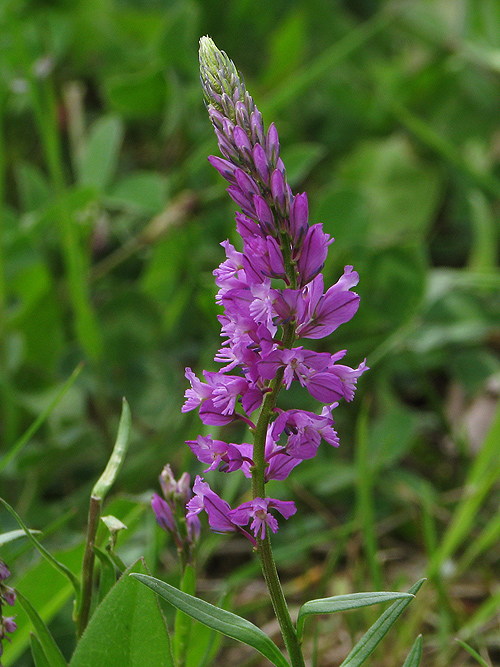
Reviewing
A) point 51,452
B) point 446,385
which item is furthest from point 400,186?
point 51,452

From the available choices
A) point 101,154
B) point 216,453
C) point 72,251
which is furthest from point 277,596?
point 101,154

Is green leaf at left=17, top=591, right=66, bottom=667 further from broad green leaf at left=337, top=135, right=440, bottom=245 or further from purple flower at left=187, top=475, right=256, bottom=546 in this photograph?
broad green leaf at left=337, top=135, right=440, bottom=245

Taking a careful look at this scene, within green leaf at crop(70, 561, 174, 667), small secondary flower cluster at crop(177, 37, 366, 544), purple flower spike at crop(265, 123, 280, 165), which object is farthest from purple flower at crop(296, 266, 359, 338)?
green leaf at crop(70, 561, 174, 667)

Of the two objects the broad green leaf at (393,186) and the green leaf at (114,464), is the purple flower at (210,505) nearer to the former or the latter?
the green leaf at (114,464)

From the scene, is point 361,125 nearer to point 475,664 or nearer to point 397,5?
→ point 397,5

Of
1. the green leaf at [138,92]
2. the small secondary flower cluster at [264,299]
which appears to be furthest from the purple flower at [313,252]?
the green leaf at [138,92]

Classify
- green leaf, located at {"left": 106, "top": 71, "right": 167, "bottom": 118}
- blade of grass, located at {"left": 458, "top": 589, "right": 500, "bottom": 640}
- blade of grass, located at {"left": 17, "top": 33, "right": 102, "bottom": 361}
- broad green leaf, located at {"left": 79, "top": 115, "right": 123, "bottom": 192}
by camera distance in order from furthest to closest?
green leaf, located at {"left": 106, "top": 71, "right": 167, "bottom": 118} → broad green leaf, located at {"left": 79, "top": 115, "right": 123, "bottom": 192} → blade of grass, located at {"left": 17, "top": 33, "right": 102, "bottom": 361} → blade of grass, located at {"left": 458, "top": 589, "right": 500, "bottom": 640}
